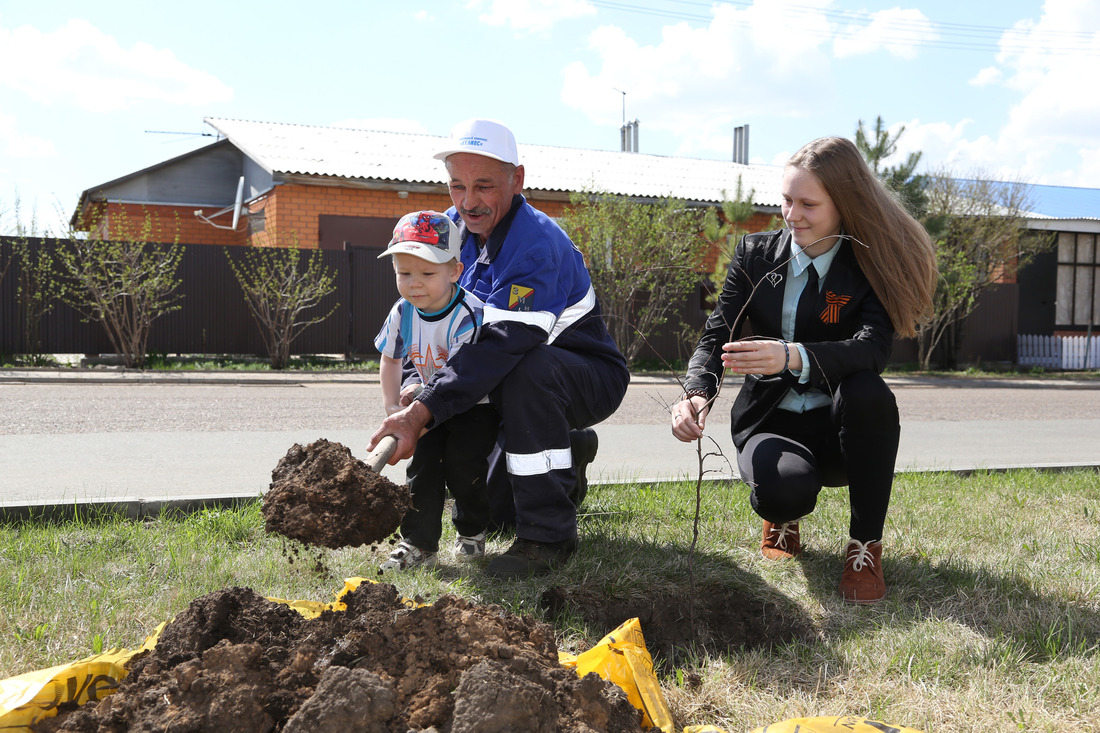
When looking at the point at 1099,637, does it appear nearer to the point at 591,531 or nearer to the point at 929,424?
the point at 591,531

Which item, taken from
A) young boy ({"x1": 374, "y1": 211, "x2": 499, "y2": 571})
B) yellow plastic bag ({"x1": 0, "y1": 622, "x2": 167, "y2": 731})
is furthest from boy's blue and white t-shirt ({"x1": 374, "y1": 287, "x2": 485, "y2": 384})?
yellow plastic bag ({"x1": 0, "y1": 622, "x2": 167, "y2": 731})

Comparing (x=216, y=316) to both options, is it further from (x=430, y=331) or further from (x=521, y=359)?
(x=521, y=359)

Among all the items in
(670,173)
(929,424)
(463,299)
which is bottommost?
(929,424)

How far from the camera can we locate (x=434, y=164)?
19.5 metres

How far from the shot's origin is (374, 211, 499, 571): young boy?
10.5 ft

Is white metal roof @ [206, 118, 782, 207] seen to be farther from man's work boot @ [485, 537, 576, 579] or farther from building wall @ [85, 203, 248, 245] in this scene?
man's work boot @ [485, 537, 576, 579]

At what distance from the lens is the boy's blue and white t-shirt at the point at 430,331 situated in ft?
10.7

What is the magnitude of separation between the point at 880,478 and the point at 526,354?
135 centimetres

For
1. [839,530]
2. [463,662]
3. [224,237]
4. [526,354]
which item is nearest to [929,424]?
[839,530]

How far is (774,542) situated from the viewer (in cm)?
338

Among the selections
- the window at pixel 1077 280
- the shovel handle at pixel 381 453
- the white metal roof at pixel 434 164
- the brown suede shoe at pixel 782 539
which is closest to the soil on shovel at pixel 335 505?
the shovel handle at pixel 381 453

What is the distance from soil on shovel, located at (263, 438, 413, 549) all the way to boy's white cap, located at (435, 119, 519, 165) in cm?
128

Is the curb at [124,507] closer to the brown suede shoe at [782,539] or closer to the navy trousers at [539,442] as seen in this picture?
the navy trousers at [539,442]

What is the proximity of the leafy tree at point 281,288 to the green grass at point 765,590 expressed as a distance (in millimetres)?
10914
